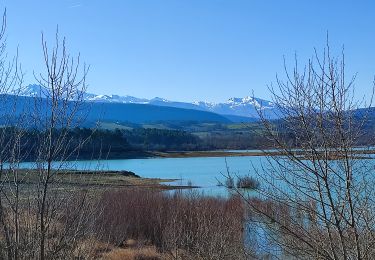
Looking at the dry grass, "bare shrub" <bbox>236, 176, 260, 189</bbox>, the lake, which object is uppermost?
"bare shrub" <bbox>236, 176, 260, 189</bbox>

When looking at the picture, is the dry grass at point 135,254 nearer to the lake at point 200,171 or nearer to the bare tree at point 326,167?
the lake at point 200,171

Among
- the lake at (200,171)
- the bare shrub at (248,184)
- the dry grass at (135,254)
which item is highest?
the bare shrub at (248,184)

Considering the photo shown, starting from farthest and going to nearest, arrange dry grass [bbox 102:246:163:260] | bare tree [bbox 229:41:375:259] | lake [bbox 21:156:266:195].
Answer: lake [bbox 21:156:266:195], dry grass [bbox 102:246:163:260], bare tree [bbox 229:41:375:259]

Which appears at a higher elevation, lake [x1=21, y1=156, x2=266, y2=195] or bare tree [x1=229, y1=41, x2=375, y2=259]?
bare tree [x1=229, y1=41, x2=375, y2=259]

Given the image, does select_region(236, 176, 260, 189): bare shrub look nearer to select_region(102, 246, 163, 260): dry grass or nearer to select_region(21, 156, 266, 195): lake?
select_region(21, 156, 266, 195): lake

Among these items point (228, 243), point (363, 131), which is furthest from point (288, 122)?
point (228, 243)

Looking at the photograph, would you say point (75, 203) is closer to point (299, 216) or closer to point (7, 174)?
point (7, 174)

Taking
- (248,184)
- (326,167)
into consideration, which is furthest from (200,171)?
(326,167)

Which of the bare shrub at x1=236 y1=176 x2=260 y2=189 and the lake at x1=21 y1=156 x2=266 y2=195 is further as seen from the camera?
the lake at x1=21 y1=156 x2=266 y2=195

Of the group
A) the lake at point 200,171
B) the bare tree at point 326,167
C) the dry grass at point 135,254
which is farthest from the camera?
the lake at point 200,171

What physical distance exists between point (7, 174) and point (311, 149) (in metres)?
3.38

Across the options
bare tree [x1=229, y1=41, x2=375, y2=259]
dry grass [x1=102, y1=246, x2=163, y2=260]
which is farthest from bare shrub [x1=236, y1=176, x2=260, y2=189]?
dry grass [x1=102, y1=246, x2=163, y2=260]

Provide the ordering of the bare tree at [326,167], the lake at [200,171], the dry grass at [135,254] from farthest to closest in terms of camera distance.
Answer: the lake at [200,171] < the dry grass at [135,254] < the bare tree at [326,167]

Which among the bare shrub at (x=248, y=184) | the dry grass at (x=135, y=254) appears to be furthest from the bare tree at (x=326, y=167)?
the dry grass at (x=135, y=254)
